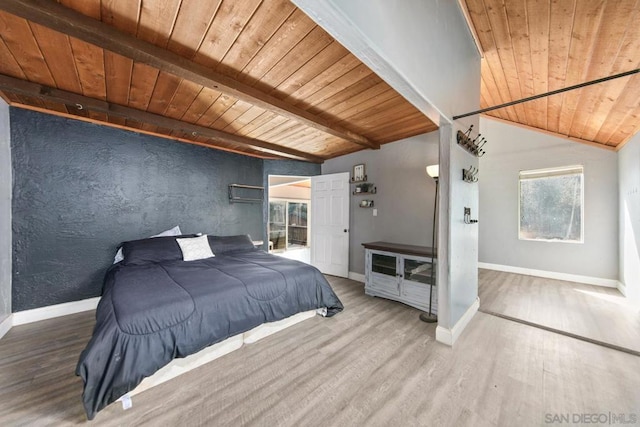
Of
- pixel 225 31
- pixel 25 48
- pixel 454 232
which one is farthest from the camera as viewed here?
pixel 454 232

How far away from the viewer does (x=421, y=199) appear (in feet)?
11.9

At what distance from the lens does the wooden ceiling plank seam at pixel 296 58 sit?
1.69 m

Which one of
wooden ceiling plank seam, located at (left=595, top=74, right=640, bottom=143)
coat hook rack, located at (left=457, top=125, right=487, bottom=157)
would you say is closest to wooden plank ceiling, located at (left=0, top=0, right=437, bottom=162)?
coat hook rack, located at (left=457, top=125, right=487, bottom=157)

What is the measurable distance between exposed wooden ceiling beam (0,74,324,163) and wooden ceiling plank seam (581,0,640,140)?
392 centimetres

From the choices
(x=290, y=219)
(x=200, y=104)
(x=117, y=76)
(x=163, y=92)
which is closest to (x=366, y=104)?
(x=200, y=104)

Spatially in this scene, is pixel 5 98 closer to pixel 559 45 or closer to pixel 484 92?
pixel 559 45

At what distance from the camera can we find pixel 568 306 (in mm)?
3180

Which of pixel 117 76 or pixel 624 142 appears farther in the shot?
pixel 624 142

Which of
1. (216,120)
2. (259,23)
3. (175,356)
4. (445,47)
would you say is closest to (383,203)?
(445,47)

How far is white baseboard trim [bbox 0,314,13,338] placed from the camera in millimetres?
2322

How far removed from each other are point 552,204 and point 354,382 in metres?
5.49

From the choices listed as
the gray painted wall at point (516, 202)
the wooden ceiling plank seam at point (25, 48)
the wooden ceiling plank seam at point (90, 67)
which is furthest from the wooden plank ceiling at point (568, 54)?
the wooden ceiling plank seam at point (25, 48)

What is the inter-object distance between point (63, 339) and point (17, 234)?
4.44ft

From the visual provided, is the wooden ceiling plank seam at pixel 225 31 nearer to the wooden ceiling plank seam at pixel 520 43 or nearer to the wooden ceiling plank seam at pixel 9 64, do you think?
the wooden ceiling plank seam at pixel 9 64
